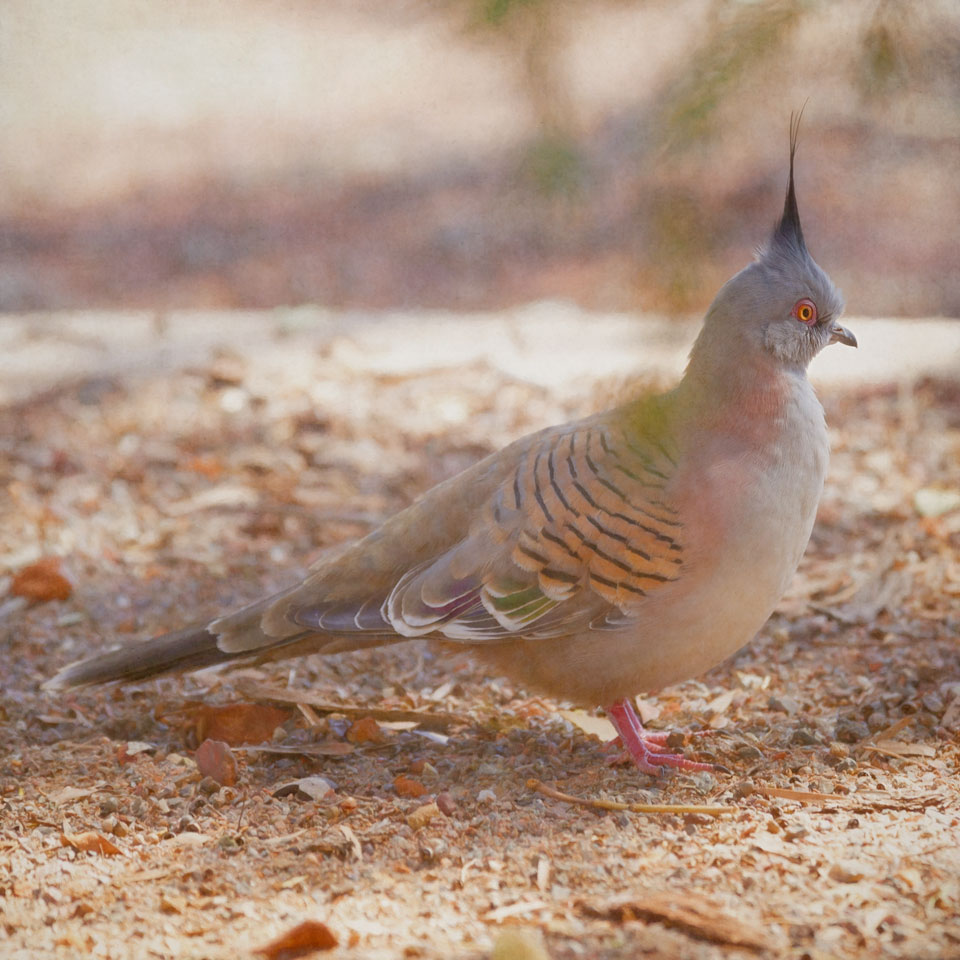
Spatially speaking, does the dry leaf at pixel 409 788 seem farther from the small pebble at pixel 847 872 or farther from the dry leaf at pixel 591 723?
the small pebble at pixel 847 872

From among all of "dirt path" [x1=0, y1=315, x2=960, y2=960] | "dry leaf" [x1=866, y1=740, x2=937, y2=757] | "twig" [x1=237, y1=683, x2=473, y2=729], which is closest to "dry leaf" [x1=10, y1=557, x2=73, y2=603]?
"dirt path" [x1=0, y1=315, x2=960, y2=960]

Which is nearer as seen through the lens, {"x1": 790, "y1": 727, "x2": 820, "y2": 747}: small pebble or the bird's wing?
the bird's wing

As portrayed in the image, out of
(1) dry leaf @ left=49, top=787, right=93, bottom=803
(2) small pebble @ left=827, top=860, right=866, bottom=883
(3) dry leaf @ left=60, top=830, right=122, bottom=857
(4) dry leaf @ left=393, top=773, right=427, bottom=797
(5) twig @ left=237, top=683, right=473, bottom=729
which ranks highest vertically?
(2) small pebble @ left=827, top=860, right=866, bottom=883

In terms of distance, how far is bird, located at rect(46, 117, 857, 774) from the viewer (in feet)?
11.0

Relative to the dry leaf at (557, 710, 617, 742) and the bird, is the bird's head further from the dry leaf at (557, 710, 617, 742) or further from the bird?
the dry leaf at (557, 710, 617, 742)

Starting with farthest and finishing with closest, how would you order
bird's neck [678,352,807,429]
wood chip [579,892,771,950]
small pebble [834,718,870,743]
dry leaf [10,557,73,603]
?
dry leaf [10,557,73,603], small pebble [834,718,870,743], bird's neck [678,352,807,429], wood chip [579,892,771,950]

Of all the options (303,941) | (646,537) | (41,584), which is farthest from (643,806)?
(41,584)

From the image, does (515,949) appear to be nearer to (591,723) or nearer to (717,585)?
(717,585)

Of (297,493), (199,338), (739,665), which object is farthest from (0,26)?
(739,665)

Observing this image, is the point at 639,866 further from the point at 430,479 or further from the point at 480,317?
the point at 480,317

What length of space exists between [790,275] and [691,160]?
144 cm

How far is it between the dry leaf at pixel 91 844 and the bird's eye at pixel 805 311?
91.4 inches

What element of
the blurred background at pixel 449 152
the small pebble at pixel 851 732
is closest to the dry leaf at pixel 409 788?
the small pebble at pixel 851 732

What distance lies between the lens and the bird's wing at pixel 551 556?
3.41m
